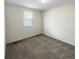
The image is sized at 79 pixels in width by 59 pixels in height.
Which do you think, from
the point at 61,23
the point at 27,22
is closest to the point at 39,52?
the point at 61,23

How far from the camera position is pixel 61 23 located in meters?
4.30

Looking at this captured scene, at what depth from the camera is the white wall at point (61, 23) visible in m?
3.66

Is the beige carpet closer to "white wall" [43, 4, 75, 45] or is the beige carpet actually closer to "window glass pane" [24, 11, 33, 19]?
"white wall" [43, 4, 75, 45]

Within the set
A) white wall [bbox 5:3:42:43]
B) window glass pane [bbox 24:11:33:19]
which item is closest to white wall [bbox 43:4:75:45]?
white wall [bbox 5:3:42:43]

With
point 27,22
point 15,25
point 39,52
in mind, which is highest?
Answer: point 27,22

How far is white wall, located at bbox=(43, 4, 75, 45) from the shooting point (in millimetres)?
3660

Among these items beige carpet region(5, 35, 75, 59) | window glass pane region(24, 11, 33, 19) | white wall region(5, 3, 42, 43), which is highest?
window glass pane region(24, 11, 33, 19)

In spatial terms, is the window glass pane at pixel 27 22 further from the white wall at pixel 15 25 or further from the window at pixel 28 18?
the white wall at pixel 15 25

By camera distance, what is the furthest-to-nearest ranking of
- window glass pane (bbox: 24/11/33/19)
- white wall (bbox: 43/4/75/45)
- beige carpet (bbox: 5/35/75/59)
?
1. window glass pane (bbox: 24/11/33/19)
2. white wall (bbox: 43/4/75/45)
3. beige carpet (bbox: 5/35/75/59)

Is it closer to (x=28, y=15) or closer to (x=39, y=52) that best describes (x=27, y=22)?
(x=28, y=15)

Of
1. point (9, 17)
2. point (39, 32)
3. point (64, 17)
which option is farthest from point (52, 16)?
point (9, 17)

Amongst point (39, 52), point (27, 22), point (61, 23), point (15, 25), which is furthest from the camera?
point (27, 22)
